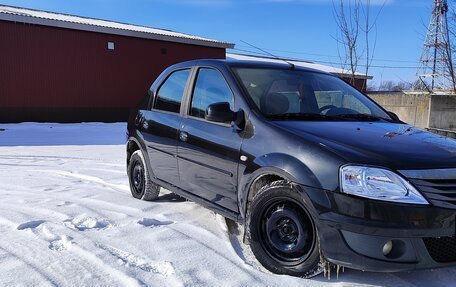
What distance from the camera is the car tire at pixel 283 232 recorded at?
2975mm

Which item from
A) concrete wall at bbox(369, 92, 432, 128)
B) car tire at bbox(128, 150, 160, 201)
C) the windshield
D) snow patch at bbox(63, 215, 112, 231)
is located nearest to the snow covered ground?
snow patch at bbox(63, 215, 112, 231)

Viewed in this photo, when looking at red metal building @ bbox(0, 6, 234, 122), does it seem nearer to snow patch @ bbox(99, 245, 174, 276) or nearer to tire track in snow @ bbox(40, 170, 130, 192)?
tire track in snow @ bbox(40, 170, 130, 192)

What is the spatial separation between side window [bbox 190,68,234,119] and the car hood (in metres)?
0.78

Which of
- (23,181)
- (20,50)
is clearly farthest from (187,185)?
(20,50)

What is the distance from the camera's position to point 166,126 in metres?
4.61

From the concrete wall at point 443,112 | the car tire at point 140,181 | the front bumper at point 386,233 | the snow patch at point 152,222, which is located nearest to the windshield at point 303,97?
the front bumper at point 386,233

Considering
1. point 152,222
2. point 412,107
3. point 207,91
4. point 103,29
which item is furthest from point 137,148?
point 103,29

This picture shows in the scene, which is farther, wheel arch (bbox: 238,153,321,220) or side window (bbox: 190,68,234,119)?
side window (bbox: 190,68,234,119)

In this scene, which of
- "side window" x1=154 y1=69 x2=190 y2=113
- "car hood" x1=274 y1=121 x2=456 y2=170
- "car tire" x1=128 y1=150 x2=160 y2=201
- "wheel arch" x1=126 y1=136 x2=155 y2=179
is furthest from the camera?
"car tire" x1=128 y1=150 x2=160 y2=201

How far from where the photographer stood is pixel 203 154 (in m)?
3.91

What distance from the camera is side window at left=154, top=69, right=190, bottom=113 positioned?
181 inches

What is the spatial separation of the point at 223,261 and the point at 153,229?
3.23 ft

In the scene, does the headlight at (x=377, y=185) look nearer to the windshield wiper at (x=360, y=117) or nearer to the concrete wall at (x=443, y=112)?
the windshield wiper at (x=360, y=117)

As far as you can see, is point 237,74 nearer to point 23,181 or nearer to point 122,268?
point 122,268
